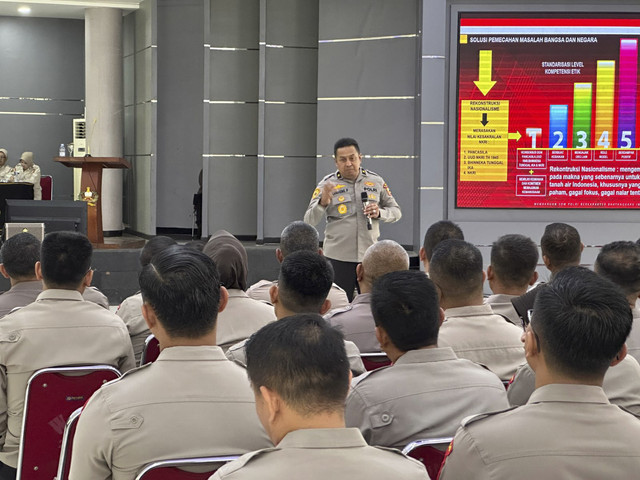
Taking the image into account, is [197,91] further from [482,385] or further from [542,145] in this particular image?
[482,385]

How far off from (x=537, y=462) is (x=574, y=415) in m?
0.12

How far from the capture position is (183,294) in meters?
1.86

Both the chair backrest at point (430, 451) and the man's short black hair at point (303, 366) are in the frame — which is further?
the chair backrest at point (430, 451)

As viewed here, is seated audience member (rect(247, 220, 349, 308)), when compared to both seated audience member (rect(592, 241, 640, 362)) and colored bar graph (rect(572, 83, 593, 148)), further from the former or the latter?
colored bar graph (rect(572, 83, 593, 148))

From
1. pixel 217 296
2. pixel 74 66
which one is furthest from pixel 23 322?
pixel 74 66

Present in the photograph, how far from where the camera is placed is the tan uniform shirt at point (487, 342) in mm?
2578

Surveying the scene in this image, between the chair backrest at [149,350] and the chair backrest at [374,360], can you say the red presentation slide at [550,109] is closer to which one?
the chair backrest at [374,360]

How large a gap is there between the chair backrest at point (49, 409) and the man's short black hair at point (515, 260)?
168cm

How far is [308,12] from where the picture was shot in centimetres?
917

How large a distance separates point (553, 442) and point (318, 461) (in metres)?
0.47

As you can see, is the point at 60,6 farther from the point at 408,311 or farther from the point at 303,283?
the point at 408,311

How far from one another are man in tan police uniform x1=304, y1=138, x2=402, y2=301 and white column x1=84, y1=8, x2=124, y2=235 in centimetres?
533

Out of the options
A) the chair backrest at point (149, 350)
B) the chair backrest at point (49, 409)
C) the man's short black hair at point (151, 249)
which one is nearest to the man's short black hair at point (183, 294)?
the chair backrest at point (49, 409)

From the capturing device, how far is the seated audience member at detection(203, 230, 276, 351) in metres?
3.03
